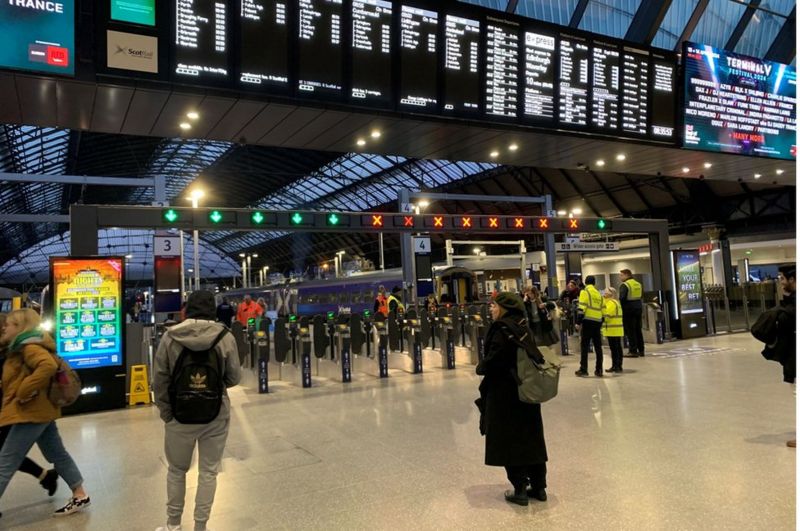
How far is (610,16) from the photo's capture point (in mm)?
11984

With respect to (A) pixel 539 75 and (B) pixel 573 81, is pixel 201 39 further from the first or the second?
(B) pixel 573 81

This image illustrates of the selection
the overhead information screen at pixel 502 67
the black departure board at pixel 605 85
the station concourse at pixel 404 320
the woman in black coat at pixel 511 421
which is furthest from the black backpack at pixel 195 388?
the black departure board at pixel 605 85

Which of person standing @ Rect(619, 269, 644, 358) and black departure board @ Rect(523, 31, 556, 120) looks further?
person standing @ Rect(619, 269, 644, 358)

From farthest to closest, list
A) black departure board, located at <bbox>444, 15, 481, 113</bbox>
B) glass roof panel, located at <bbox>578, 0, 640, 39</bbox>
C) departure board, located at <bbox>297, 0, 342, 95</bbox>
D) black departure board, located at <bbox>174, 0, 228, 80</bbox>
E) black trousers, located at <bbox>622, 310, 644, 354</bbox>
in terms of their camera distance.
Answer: glass roof panel, located at <bbox>578, 0, 640, 39</bbox>
black trousers, located at <bbox>622, 310, 644, 354</bbox>
black departure board, located at <bbox>444, 15, 481, 113</bbox>
departure board, located at <bbox>297, 0, 342, 95</bbox>
black departure board, located at <bbox>174, 0, 228, 80</bbox>

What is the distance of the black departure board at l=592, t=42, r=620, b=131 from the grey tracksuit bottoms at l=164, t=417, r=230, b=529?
26.5 ft

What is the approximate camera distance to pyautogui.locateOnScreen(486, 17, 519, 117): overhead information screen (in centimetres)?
832

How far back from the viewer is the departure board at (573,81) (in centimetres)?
894

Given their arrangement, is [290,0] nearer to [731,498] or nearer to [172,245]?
[172,245]

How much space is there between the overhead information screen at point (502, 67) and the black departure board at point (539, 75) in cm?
21

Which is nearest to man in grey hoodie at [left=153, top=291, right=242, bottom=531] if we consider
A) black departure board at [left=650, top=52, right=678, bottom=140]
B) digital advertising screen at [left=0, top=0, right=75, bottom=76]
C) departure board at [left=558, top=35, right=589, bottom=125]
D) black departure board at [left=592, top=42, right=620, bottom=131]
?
digital advertising screen at [left=0, top=0, right=75, bottom=76]

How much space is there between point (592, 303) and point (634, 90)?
151 inches

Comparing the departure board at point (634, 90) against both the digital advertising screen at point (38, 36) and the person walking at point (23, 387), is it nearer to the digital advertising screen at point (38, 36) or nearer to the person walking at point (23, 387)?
the digital advertising screen at point (38, 36)

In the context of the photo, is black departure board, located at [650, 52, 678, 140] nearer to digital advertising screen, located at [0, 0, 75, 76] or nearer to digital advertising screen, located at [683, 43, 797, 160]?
digital advertising screen, located at [683, 43, 797, 160]

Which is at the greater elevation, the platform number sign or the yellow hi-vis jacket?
the platform number sign
